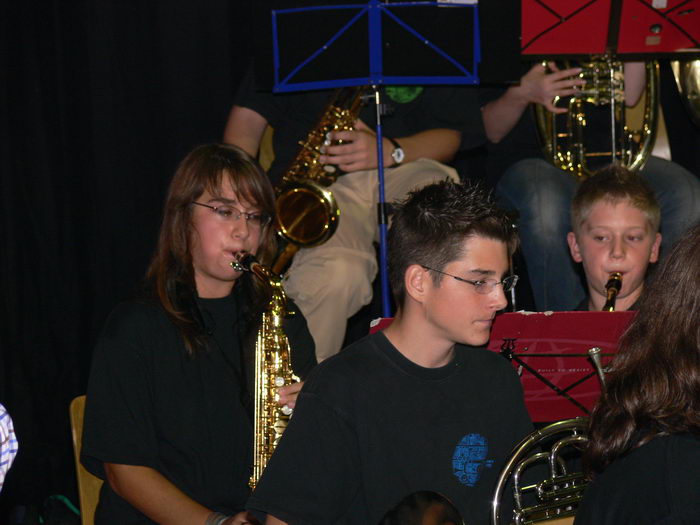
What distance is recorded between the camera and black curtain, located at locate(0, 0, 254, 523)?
13.7ft

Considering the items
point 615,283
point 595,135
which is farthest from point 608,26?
point 615,283

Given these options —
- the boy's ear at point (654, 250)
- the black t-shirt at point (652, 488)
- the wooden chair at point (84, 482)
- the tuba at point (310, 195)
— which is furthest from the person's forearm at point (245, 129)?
the black t-shirt at point (652, 488)

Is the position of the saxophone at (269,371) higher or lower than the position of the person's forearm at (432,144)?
lower

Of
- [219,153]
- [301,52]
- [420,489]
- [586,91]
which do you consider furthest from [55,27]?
[420,489]

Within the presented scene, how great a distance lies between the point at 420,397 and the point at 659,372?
2.62 feet

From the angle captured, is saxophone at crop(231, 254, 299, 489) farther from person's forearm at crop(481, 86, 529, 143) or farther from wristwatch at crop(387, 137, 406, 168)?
person's forearm at crop(481, 86, 529, 143)

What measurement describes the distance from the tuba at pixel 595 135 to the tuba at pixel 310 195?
0.91 m

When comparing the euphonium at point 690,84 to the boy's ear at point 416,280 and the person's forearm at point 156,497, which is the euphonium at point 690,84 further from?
the person's forearm at point 156,497

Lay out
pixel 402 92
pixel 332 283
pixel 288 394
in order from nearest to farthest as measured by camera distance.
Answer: pixel 288 394, pixel 332 283, pixel 402 92

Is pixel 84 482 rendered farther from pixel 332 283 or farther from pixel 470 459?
pixel 332 283

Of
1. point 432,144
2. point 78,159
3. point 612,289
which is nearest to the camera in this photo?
point 612,289

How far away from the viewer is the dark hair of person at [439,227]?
2436mm

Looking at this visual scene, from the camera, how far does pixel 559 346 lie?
2547mm

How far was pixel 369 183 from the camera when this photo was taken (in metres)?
4.11
